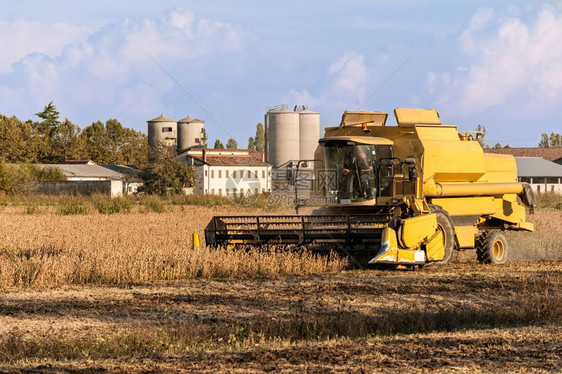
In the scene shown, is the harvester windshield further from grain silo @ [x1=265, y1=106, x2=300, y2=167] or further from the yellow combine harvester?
grain silo @ [x1=265, y1=106, x2=300, y2=167]

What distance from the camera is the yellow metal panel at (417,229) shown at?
15.3 meters

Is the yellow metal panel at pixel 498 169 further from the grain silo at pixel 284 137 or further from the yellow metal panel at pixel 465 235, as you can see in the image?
the grain silo at pixel 284 137

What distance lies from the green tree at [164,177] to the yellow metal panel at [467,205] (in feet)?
158

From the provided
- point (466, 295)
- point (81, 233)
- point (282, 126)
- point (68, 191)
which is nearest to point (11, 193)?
point (68, 191)

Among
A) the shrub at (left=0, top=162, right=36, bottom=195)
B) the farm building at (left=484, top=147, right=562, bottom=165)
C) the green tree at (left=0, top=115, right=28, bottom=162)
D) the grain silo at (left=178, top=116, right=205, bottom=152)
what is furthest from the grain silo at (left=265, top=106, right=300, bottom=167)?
the farm building at (left=484, top=147, right=562, bottom=165)

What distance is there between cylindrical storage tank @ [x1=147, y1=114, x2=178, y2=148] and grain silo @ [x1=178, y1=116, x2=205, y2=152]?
0.71 m

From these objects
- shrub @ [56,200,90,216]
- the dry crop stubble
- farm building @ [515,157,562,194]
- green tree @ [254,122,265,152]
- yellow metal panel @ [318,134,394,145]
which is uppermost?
green tree @ [254,122,265,152]

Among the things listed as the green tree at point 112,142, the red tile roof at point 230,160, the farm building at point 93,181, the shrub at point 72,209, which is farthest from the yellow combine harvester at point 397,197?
the green tree at point 112,142

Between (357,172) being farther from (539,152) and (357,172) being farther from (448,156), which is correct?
(539,152)

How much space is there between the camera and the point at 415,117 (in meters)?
17.8

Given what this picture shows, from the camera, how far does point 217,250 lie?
629 inches

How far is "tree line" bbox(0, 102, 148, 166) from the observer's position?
8431 cm

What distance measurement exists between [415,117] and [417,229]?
323 centimetres

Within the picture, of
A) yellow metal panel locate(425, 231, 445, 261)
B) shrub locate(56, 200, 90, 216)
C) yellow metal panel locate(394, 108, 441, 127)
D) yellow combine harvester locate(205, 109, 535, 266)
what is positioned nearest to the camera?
yellow metal panel locate(425, 231, 445, 261)
